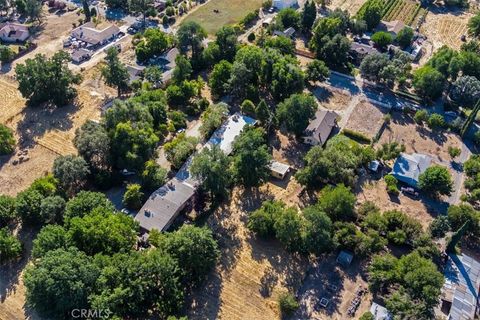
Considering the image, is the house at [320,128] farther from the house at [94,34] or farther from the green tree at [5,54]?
the green tree at [5,54]

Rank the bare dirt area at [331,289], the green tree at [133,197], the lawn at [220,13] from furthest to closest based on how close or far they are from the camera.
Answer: the lawn at [220,13], the green tree at [133,197], the bare dirt area at [331,289]

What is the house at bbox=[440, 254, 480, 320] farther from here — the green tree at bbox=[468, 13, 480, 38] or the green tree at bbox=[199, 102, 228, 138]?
the green tree at bbox=[468, 13, 480, 38]

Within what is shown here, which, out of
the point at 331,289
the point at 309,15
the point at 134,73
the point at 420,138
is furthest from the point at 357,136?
the point at 134,73

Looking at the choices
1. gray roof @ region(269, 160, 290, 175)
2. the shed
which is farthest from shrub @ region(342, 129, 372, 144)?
the shed

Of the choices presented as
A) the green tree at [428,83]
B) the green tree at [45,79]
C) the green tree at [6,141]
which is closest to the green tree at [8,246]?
the green tree at [6,141]

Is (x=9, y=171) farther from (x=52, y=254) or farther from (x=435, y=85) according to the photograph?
(x=435, y=85)
